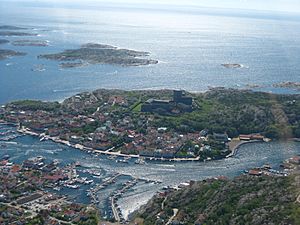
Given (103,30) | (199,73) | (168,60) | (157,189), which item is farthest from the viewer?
(103,30)

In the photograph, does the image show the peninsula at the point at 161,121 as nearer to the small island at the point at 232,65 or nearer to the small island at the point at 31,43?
the small island at the point at 232,65

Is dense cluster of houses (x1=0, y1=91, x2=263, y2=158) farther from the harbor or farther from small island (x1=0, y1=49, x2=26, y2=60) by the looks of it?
small island (x1=0, y1=49, x2=26, y2=60)

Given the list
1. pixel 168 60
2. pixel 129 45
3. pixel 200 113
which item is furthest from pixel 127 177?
pixel 129 45

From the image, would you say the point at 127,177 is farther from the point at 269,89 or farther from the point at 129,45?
the point at 129,45

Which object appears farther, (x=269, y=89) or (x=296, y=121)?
(x=269, y=89)

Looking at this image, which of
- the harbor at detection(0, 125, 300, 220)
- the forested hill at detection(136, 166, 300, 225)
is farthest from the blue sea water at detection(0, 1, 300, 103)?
the forested hill at detection(136, 166, 300, 225)

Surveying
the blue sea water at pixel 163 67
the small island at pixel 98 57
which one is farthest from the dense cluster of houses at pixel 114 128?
the small island at pixel 98 57
